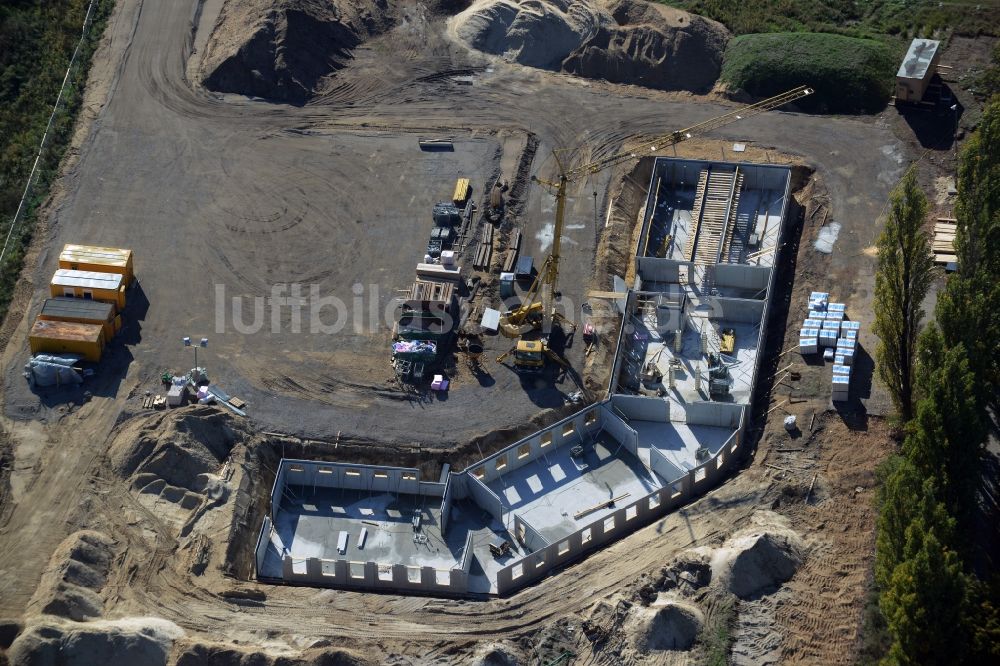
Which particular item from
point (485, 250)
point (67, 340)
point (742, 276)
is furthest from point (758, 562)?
point (67, 340)

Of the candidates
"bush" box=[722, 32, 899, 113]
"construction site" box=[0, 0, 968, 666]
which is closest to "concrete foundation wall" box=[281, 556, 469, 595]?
"construction site" box=[0, 0, 968, 666]

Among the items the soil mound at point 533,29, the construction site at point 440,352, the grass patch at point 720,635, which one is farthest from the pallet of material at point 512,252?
the grass patch at point 720,635

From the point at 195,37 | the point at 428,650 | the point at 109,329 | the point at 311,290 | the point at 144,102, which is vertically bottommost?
the point at 428,650

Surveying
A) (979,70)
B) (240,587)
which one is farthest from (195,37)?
(979,70)

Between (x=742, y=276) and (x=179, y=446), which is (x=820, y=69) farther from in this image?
(x=179, y=446)

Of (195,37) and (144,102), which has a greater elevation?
(195,37)

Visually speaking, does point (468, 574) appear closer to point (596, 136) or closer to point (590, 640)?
point (590, 640)

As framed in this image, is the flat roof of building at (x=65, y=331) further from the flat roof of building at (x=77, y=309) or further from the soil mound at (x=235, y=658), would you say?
the soil mound at (x=235, y=658)

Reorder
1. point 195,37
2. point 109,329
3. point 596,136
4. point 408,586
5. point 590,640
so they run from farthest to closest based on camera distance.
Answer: point 195,37, point 596,136, point 109,329, point 408,586, point 590,640
